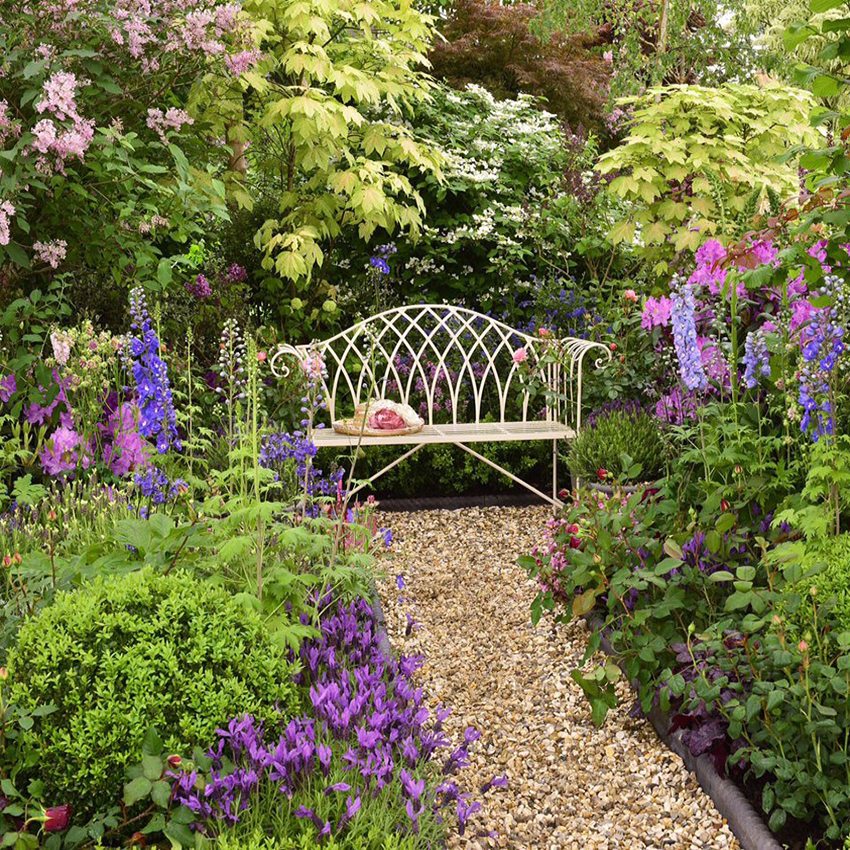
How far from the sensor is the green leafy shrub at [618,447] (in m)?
4.70

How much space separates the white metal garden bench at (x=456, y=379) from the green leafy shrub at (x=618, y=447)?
0.43 meters

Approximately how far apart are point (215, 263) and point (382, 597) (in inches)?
115

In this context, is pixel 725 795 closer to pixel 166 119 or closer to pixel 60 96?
pixel 60 96

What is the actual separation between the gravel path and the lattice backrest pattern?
1183 mm

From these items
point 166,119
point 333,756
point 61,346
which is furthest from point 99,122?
point 333,756

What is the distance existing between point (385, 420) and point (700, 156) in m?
2.31

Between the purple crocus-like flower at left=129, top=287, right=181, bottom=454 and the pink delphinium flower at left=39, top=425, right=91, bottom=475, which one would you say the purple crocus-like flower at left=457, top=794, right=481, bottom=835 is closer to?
the purple crocus-like flower at left=129, top=287, right=181, bottom=454

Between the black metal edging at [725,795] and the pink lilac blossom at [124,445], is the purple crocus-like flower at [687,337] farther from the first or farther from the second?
the pink lilac blossom at [124,445]

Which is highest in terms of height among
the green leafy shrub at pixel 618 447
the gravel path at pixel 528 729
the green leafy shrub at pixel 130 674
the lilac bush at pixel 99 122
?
the lilac bush at pixel 99 122

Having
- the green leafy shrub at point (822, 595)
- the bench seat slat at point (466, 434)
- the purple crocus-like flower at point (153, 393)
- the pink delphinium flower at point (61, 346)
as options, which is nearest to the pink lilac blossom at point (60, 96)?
the pink delphinium flower at point (61, 346)

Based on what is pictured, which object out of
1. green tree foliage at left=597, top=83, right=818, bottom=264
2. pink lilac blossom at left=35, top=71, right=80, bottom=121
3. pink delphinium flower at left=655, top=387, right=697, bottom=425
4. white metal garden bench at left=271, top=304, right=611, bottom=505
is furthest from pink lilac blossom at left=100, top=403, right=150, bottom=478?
green tree foliage at left=597, top=83, right=818, bottom=264

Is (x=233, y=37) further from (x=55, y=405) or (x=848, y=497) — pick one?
(x=848, y=497)

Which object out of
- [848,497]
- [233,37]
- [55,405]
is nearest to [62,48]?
[233,37]

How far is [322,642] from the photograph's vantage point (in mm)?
2811
